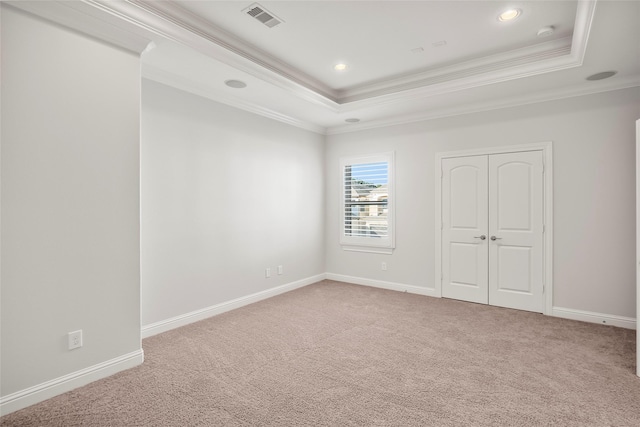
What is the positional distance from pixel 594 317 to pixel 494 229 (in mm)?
1412

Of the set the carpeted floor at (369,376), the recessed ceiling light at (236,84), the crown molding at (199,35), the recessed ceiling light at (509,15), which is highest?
the recessed ceiling light at (509,15)

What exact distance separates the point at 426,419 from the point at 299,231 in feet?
12.1

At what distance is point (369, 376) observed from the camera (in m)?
2.61

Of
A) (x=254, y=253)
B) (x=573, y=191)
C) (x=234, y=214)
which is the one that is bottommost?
(x=254, y=253)

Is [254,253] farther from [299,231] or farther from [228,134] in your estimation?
[228,134]

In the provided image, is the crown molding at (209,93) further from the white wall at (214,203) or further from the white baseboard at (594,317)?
the white baseboard at (594,317)

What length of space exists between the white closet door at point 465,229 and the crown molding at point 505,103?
0.66 meters

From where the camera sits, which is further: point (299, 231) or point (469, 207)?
point (299, 231)

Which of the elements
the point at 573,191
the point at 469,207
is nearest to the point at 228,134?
the point at 469,207

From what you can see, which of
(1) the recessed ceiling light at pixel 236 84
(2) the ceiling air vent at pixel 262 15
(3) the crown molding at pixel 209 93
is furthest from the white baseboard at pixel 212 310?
(2) the ceiling air vent at pixel 262 15

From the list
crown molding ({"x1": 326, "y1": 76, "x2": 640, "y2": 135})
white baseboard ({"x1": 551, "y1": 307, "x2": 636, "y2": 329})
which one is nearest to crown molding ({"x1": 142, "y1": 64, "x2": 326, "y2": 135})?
crown molding ({"x1": 326, "y1": 76, "x2": 640, "y2": 135})

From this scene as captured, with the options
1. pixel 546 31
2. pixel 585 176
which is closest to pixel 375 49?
pixel 546 31

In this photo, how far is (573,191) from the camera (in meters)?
3.94

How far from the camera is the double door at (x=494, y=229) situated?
4.17 m
